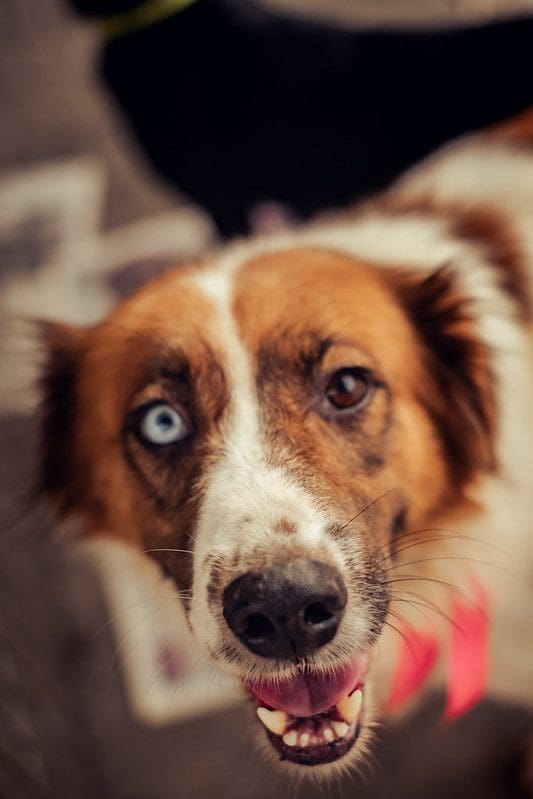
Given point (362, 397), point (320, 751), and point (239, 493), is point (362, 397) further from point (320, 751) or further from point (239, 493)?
point (320, 751)

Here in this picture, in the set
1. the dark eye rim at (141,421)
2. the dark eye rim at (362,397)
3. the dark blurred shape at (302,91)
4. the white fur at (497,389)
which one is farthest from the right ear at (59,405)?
the dark blurred shape at (302,91)

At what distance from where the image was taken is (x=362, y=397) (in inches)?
38.5

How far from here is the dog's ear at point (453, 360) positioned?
43.4 inches

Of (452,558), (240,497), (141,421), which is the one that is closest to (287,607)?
(240,497)

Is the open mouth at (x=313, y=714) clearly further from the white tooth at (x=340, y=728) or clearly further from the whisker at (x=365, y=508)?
the whisker at (x=365, y=508)

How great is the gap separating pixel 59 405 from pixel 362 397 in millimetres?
529

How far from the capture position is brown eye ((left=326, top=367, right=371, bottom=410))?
3.16 feet

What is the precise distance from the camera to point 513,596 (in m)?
1.38

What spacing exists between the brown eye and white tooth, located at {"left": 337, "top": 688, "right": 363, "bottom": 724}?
359 millimetres

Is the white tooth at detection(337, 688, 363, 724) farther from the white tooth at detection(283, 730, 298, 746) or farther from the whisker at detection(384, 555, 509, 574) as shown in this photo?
the whisker at detection(384, 555, 509, 574)

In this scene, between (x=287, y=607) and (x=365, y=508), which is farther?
(x=365, y=508)

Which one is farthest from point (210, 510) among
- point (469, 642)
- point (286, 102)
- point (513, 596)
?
point (286, 102)

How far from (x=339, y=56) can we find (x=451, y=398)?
2.68ft

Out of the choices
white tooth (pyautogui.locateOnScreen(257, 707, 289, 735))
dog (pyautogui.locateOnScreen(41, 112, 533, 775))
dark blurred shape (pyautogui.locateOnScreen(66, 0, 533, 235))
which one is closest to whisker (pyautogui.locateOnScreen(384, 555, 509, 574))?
dog (pyautogui.locateOnScreen(41, 112, 533, 775))
